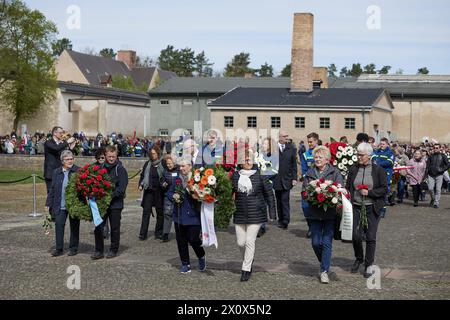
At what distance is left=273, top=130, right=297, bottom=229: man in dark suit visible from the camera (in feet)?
54.9

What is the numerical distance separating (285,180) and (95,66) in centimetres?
8497

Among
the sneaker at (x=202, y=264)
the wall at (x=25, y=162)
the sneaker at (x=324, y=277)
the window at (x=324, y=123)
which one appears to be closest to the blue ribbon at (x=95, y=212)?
the sneaker at (x=202, y=264)

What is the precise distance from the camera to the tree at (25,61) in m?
64.4

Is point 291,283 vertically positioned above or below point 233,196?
below

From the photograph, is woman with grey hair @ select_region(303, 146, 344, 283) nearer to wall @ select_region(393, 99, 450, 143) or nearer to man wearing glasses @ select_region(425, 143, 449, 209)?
man wearing glasses @ select_region(425, 143, 449, 209)

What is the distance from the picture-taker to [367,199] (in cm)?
1091

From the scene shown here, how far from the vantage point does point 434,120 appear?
2557 inches

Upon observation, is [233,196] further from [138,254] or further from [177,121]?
[177,121]

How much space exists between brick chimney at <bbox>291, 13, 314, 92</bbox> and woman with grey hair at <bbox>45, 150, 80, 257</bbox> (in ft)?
163

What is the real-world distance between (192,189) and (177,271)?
4.35ft

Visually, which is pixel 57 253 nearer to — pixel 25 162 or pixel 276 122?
pixel 25 162
